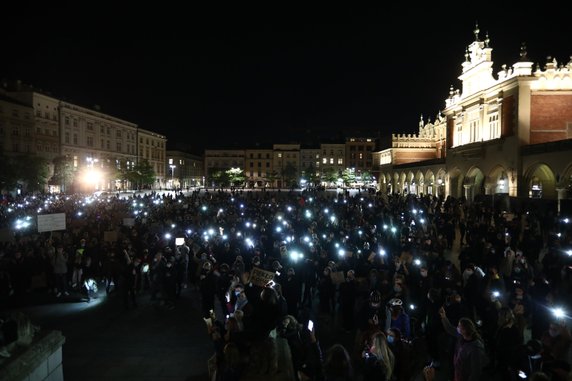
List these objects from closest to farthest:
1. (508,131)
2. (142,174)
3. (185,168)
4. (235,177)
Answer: (508,131), (142,174), (235,177), (185,168)

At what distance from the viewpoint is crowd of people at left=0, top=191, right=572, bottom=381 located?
16.8 feet

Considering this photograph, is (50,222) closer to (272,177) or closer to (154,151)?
(154,151)

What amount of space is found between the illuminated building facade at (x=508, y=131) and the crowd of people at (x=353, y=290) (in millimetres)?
9693

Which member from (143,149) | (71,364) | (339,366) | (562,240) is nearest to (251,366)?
(339,366)

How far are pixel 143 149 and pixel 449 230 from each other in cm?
7478

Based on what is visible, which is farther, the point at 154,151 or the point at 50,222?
the point at 154,151

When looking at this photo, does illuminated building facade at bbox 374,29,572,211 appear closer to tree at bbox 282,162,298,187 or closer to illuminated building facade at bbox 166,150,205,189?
tree at bbox 282,162,298,187

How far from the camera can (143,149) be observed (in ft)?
266

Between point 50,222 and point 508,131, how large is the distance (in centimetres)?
2766

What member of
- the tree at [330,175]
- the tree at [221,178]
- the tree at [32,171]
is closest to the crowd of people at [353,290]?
the tree at [32,171]

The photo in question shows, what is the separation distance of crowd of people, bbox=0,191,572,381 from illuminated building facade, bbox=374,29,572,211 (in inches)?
382

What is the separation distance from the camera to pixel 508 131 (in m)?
27.7

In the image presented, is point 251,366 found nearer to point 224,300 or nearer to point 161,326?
point 224,300

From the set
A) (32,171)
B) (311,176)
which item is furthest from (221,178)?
(32,171)
